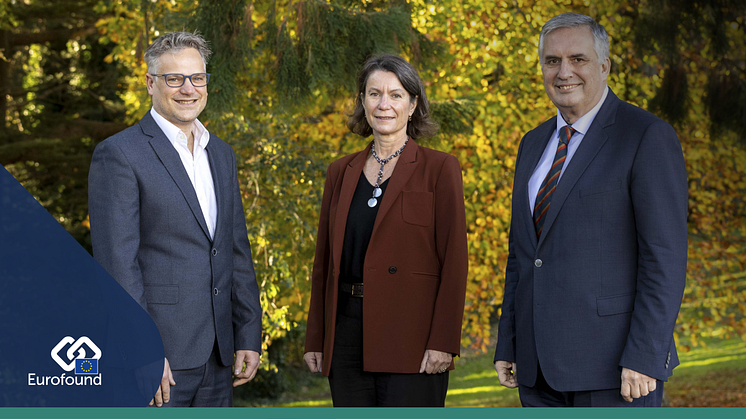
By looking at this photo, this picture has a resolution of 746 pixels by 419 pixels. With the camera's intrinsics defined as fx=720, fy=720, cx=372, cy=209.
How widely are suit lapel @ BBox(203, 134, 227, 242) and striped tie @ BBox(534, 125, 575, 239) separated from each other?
1092 mm

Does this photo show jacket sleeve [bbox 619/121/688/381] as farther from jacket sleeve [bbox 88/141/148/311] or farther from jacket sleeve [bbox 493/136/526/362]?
jacket sleeve [bbox 88/141/148/311]

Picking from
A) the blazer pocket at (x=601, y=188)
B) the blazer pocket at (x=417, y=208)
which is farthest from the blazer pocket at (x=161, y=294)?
the blazer pocket at (x=601, y=188)

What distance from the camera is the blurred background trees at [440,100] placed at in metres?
4.49

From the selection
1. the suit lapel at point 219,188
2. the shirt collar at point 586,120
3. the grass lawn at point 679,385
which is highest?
the shirt collar at point 586,120

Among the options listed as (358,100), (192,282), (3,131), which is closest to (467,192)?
(358,100)

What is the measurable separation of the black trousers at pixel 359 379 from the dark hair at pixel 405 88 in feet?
2.44

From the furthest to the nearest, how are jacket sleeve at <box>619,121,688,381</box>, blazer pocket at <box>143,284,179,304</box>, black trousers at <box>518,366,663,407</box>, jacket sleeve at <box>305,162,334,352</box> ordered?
1. jacket sleeve at <box>305,162,334,352</box>
2. blazer pocket at <box>143,284,179,304</box>
3. black trousers at <box>518,366,663,407</box>
4. jacket sleeve at <box>619,121,688,381</box>

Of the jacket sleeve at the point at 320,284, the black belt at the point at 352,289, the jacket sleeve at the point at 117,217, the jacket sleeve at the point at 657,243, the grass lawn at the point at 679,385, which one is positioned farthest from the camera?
the grass lawn at the point at 679,385

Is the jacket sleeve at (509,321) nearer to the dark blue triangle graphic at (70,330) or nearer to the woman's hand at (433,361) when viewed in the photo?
the woman's hand at (433,361)

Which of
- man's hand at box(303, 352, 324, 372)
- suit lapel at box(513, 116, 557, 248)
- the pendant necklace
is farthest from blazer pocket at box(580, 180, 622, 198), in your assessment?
man's hand at box(303, 352, 324, 372)

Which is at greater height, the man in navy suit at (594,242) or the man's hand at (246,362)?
the man in navy suit at (594,242)

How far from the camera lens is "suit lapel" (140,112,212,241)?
2.46m

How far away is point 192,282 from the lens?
2488 millimetres

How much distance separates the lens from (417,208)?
2.64m
